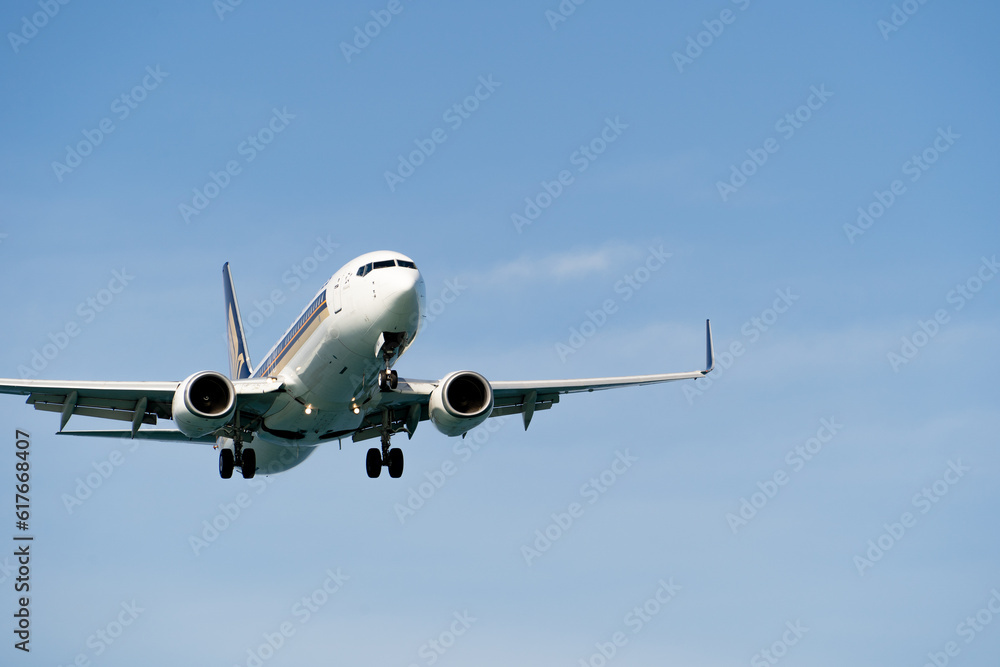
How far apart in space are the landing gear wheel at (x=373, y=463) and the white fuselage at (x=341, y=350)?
1.33m

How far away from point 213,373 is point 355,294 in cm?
553

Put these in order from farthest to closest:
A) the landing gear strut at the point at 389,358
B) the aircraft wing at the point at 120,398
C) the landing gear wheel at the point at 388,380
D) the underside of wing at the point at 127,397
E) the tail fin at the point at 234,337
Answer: the tail fin at the point at 234,337 < the aircraft wing at the point at 120,398 < the underside of wing at the point at 127,397 < the landing gear wheel at the point at 388,380 < the landing gear strut at the point at 389,358

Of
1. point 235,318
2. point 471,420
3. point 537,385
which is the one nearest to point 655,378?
point 537,385

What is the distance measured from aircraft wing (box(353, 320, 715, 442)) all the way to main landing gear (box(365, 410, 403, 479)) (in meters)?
0.42

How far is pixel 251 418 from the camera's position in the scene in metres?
40.5

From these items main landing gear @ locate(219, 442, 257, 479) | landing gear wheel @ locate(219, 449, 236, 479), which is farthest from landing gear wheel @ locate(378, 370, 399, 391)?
landing gear wheel @ locate(219, 449, 236, 479)

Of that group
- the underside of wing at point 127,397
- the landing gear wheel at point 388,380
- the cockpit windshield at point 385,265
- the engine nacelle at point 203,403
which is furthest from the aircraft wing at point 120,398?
the cockpit windshield at point 385,265

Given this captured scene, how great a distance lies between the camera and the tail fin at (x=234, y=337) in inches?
2210

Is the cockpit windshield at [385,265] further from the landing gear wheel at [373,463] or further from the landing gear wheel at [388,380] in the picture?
the landing gear wheel at [373,463]

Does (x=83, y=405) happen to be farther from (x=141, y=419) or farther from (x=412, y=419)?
(x=412, y=419)

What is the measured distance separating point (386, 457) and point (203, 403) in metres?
7.40

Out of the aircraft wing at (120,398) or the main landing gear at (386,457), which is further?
the main landing gear at (386,457)

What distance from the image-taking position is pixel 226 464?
42125mm

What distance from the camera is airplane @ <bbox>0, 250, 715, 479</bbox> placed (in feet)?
115
